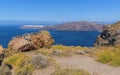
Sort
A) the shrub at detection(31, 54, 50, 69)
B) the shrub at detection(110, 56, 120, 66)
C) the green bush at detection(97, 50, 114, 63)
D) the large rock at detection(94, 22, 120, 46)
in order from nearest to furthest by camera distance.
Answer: the shrub at detection(31, 54, 50, 69), the shrub at detection(110, 56, 120, 66), the green bush at detection(97, 50, 114, 63), the large rock at detection(94, 22, 120, 46)

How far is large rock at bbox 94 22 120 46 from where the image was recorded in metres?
32.6

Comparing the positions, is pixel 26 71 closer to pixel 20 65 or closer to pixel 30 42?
pixel 20 65

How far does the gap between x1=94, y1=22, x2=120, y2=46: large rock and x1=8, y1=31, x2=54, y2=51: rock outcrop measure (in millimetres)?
9633

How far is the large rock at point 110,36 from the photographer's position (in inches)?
1283

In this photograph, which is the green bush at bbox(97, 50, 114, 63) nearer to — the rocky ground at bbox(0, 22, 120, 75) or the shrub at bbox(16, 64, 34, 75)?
the rocky ground at bbox(0, 22, 120, 75)

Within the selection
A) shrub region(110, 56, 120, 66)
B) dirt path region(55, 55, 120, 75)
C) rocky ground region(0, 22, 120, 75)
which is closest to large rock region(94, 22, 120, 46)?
rocky ground region(0, 22, 120, 75)

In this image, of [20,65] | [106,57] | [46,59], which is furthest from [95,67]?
[20,65]

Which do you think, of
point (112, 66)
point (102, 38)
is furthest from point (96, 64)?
point (102, 38)

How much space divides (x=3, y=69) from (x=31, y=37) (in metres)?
8.88

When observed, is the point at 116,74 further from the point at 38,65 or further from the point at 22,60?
the point at 22,60

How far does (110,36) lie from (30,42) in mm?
13581

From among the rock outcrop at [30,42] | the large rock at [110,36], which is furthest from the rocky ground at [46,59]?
the large rock at [110,36]

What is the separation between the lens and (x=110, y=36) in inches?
1332

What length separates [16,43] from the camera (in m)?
24.5
